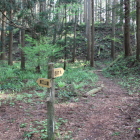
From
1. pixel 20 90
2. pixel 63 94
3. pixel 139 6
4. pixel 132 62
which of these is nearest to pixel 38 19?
pixel 20 90

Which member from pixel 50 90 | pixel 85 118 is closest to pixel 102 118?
pixel 85 118

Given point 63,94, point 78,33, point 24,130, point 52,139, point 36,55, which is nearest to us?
point 52,139

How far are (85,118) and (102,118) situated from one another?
513mm

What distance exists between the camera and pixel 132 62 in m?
13.6

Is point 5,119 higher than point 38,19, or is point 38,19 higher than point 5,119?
point 38,19

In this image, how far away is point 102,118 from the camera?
14.8ft

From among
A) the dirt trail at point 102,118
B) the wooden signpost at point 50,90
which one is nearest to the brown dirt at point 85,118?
the dirt trail at point 102,118

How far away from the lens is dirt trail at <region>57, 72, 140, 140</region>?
3.51m

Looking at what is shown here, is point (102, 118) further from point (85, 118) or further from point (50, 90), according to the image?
point (50, 90)

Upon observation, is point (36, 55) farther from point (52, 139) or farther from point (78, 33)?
point (78, 33)

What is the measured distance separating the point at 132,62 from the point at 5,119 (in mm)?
12158

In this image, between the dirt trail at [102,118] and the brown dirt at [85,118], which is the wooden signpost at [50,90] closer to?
the brown dirt at [85,118]

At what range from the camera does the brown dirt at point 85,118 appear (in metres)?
3.51

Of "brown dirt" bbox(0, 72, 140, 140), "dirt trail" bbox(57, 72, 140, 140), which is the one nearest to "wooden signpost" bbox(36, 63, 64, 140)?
"brown dirt" bbox(0, 72, 140, 140)
